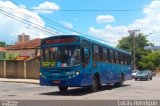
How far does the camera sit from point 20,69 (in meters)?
43.4

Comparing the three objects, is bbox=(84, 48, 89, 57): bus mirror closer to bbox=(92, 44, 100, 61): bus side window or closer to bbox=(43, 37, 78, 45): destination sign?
bbox=(43, 37, 78, 45): destination sign

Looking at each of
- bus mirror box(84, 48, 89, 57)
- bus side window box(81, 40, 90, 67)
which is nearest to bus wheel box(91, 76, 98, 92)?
bus side window box(81, 40, 90, 67)

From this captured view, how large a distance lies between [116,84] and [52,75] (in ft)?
38.8

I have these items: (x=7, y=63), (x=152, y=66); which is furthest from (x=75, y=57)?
(x=152, y=66)

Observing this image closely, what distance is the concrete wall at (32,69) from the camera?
42.2m

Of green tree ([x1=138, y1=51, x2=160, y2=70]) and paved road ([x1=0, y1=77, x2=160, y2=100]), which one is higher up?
green tree ([x1=138, y1=51, x2=160, y2=70])

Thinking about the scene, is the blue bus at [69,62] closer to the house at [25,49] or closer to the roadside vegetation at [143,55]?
the house at [25,49]

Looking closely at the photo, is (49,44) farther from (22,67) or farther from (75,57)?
(22,67)

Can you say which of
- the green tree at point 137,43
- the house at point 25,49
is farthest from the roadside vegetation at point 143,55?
the house at point 25,49

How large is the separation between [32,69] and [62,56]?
73.5 ft

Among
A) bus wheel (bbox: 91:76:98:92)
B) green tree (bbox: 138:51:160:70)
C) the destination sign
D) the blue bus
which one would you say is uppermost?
green tree (bbox: 138:51:160:70)

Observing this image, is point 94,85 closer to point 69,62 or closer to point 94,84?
point 94,84

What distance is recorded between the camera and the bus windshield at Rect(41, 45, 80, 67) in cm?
2059

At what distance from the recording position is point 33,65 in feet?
139
